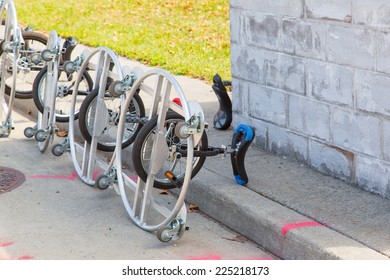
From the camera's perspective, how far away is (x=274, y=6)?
265 inches

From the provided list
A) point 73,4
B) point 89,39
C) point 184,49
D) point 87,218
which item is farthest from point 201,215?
point 73,4

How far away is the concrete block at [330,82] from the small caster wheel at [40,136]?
232 cm

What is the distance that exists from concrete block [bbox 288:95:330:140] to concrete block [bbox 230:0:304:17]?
0.61 m

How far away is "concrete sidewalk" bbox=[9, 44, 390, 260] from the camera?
16.6ft

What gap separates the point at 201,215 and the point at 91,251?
94cm

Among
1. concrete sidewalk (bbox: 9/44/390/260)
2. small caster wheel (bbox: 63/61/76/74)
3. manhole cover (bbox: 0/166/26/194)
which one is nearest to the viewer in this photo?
concrete sidewalk (bbox: 9/44/390/260)

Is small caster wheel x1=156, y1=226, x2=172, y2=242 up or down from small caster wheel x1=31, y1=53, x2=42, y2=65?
down

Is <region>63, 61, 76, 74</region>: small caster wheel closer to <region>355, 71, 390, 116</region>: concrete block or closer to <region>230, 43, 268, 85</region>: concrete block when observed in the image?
<region>230, 43, 268, 85</region>: concrete block

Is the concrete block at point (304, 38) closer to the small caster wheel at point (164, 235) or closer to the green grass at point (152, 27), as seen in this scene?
the small caster wheel at point (164, 235)

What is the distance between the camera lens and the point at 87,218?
20.2 ft

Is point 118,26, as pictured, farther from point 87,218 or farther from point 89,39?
point 87,218

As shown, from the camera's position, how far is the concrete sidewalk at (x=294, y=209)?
200 inches

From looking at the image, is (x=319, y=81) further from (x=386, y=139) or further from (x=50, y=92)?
(x=50, y=92)

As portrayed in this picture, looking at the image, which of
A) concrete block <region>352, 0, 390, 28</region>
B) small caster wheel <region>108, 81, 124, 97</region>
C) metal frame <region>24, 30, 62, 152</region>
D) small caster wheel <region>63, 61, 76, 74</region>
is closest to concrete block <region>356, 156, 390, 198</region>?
concrete block <region>352, 0, 390, 28</region>
